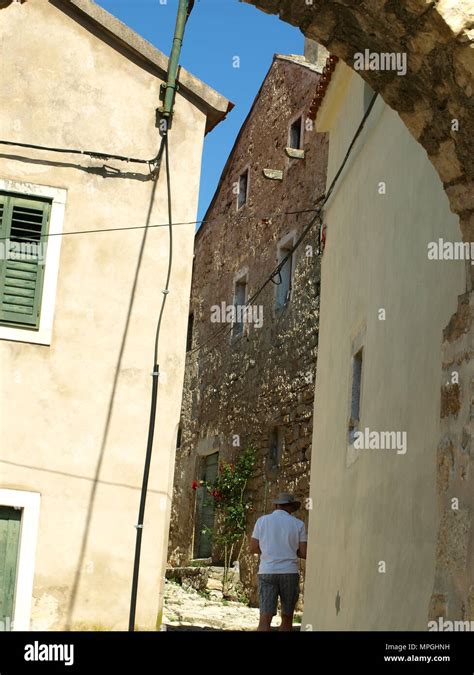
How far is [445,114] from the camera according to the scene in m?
4.89

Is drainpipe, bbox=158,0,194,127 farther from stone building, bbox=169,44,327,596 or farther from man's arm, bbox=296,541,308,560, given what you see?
stone building, bbox=169,44,327,596

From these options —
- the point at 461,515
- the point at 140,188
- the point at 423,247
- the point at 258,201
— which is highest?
the point at 258,201

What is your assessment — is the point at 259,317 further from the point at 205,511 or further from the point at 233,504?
the point at 205,511

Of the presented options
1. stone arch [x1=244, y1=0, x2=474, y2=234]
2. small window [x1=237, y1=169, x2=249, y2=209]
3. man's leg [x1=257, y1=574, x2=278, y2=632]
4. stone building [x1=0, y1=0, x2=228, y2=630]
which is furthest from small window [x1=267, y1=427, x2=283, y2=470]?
stone arch [x1=244, y1=0, x2=474, y2=234]

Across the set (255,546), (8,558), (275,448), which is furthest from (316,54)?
(8,558)

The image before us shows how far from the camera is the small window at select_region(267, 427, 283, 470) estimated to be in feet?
57.3

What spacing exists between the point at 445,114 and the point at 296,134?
14.9 meters

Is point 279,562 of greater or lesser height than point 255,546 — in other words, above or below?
below

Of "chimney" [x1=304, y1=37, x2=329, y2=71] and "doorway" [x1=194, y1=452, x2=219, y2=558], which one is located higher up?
"chimney" [x1=304, y1=37, x2=329, y2=71]

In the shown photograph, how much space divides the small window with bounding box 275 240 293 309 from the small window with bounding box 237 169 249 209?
2.80 meters
